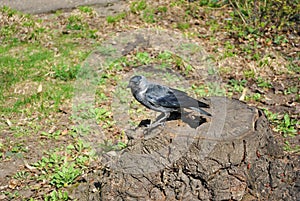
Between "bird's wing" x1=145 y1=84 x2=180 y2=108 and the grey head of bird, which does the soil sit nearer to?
"bird's wing" x1=145 y1=84 x2=180 y2=108

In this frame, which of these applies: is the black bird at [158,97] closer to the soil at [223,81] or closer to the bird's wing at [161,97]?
the bird's wing at [161,97]

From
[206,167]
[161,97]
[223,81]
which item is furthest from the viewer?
[223,81]

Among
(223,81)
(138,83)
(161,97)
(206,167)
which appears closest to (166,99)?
(161,97)

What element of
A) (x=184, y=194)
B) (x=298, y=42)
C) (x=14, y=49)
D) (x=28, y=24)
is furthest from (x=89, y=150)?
(x=298, y=42)

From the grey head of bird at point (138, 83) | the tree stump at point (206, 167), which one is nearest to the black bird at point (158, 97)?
the grey head of bird at point (138, 83)

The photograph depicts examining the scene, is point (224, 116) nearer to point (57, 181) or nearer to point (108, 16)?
point (57, 181)

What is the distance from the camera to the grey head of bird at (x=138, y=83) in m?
4.00

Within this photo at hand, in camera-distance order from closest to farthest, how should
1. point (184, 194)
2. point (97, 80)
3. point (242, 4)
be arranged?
point (184, 194)
point (97, 80)
point (242, 4)

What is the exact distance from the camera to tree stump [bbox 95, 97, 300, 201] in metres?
3.87

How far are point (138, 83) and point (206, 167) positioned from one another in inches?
37.5

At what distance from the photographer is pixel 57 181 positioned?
488 cm

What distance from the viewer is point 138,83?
4016 millimetres

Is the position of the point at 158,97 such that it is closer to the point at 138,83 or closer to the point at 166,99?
the point at 166,99

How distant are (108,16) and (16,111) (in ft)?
12.2
